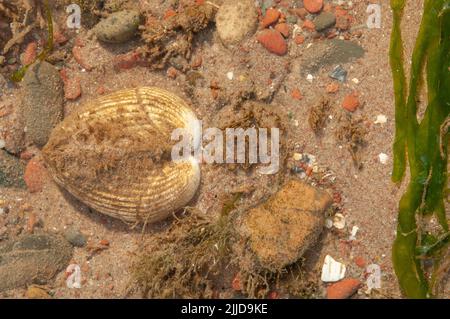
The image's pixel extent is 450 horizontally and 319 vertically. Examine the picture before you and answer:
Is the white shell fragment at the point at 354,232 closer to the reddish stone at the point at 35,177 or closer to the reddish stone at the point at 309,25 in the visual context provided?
the reddish stone at the point at 309,25

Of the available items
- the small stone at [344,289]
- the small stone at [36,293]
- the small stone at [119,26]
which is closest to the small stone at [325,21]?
the small stone at [119,26]

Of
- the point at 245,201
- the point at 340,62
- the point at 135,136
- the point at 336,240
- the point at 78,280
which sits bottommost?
the point at 78,280

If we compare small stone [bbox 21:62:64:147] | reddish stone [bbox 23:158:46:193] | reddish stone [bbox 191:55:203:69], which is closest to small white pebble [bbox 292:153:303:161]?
reddish stone [bbox 191:55:203:69]

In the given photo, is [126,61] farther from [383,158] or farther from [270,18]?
[383,158]
